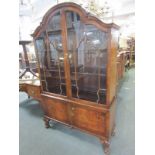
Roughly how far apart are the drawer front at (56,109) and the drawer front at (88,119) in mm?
155

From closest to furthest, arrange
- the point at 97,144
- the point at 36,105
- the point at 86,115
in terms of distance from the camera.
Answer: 1. the point at 86,115
2. the point at 97,144
3. the point at 36,105

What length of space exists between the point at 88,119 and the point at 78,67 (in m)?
0.68

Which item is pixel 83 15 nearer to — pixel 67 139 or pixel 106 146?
pixel 106 146

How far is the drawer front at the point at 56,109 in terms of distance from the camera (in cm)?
196

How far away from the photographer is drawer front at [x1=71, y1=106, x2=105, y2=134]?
5.45 ft

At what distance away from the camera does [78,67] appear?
184 cm

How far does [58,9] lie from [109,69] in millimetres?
895

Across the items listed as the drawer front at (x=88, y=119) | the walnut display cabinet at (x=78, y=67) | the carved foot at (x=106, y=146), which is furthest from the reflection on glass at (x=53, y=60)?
the carved foot at (x=106, y=146)

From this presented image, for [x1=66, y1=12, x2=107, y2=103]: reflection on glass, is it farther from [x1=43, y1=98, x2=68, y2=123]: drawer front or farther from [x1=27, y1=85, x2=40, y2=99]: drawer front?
[x1=27, y1=85, x2=40, y2=99]: drawer front

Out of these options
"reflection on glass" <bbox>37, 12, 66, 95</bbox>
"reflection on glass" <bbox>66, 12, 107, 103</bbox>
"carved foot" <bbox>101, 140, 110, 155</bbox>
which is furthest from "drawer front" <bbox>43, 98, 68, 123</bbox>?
"carved foot" <bbox>101, 140, 110, 155</bbox>

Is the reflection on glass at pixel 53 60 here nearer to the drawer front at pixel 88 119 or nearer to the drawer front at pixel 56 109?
the drawer front at pixel 56 109
